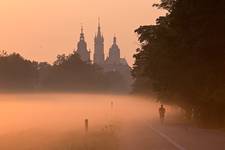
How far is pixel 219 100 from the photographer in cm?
4622

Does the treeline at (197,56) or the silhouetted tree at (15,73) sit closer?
the treeline at (197,56)

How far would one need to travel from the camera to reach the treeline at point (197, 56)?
136ft

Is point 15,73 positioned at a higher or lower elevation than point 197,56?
higher

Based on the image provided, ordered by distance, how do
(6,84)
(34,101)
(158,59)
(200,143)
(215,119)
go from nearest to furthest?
(200,143), (215,119), (158,59), (34,101), (6,84)

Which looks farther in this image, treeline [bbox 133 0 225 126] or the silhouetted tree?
the silhouetted tree

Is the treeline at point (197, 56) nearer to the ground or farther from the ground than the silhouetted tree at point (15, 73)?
nearer to the ground

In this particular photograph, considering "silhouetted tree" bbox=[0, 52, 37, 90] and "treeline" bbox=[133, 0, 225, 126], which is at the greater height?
"silhouetted tree" bbox=[0, 52, 37, 90]

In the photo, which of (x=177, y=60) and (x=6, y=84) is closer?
(x=177, y=60)

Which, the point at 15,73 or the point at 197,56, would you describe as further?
the point at 15,73

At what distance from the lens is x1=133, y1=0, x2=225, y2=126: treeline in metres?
41.6

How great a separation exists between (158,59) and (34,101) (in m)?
109

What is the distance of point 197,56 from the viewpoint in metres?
45.2

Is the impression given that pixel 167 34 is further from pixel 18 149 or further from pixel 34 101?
pixel 34 101

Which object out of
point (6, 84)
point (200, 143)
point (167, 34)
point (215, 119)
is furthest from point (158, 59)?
point (6, 84)
